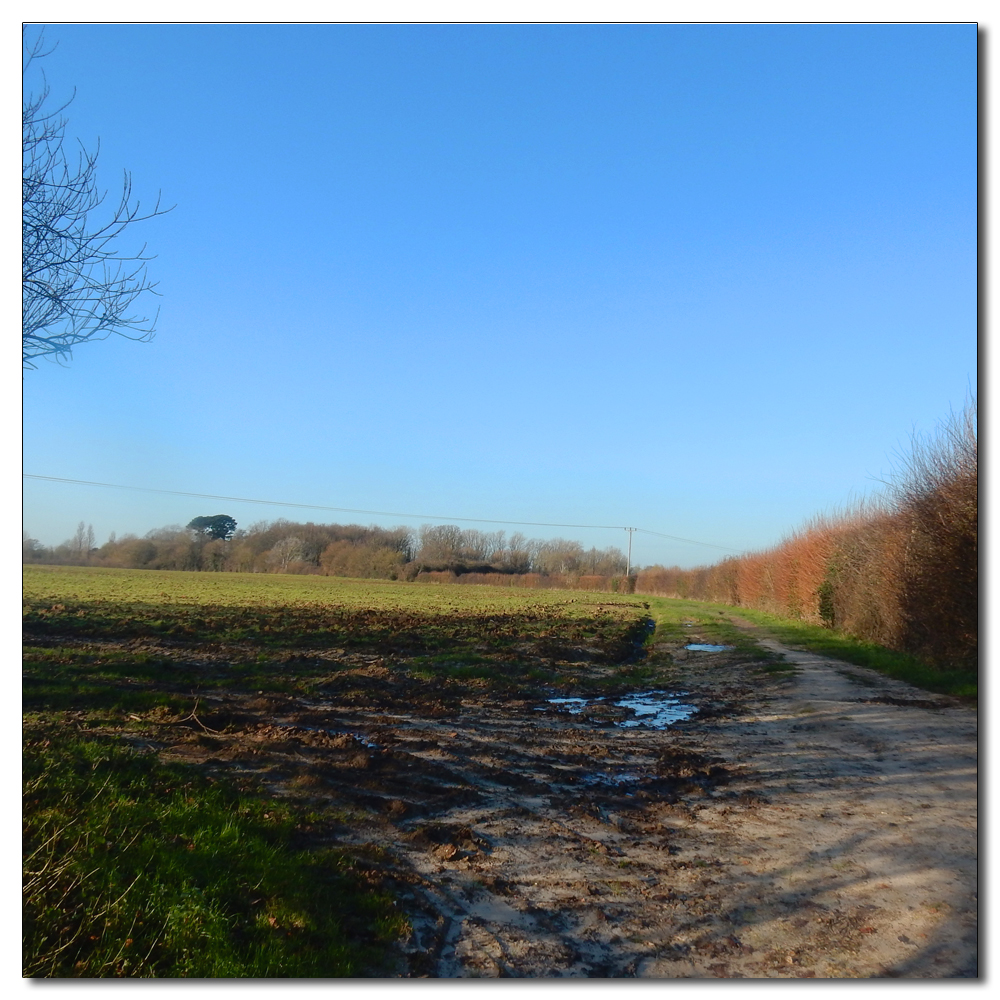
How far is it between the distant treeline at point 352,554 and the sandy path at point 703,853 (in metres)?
3.86

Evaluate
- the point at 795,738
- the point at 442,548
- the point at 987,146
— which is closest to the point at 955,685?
the point at 795,738

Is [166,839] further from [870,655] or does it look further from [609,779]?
[870,655]

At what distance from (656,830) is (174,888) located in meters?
4.07

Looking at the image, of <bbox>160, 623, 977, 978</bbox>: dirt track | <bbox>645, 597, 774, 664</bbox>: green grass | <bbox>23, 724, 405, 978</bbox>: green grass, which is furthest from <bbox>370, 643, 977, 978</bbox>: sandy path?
<bbox>645, 597, 774, 664</bbox>: green grass

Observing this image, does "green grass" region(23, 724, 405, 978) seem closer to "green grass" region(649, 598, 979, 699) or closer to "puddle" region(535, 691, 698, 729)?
"green grass" region(649, 598, 979, 699)

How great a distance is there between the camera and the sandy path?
4383 millimetres

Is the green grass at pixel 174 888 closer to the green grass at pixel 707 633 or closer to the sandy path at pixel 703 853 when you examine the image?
the sandy path at pixel 703 853

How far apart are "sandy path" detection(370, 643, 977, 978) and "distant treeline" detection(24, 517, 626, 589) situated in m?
3.86

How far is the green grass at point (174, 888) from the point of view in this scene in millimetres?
3889

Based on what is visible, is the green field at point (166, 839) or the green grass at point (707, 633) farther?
the green grass at point (707, 633)

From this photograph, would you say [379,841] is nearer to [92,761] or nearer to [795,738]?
[92,761]

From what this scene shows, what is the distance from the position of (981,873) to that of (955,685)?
9883mm

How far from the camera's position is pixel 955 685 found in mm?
12898

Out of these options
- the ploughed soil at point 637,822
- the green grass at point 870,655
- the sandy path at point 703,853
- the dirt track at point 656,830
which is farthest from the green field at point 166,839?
the green grass at point 870,655
